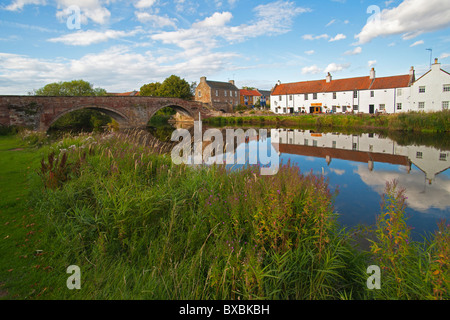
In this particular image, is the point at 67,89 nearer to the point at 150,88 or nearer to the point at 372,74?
the point at 150,88

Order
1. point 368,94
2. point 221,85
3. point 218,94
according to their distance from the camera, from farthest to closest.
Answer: point 221,85
point 218,94
point 368,94

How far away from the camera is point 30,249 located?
4.18 meters

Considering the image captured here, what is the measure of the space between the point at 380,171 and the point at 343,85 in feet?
125

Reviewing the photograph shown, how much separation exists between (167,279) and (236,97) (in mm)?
69625

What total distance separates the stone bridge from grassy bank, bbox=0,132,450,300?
2774 cm

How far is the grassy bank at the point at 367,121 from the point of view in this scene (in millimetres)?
25078

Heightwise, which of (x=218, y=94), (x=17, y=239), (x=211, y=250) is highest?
(x=218, y=94)

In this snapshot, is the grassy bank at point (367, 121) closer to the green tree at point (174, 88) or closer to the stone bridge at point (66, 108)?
the stone bridge at point (66, 108)

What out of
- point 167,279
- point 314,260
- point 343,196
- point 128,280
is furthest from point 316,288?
point 343,196

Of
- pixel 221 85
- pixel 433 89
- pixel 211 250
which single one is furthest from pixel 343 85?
pixel 211 250

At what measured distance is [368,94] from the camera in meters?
43.0

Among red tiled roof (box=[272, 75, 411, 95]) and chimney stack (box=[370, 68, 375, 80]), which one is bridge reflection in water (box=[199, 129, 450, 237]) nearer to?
red tiled roof (box=[272, 75, 411, 95])

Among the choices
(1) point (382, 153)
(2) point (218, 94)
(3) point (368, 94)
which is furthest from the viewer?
(2) point (218, 94)
